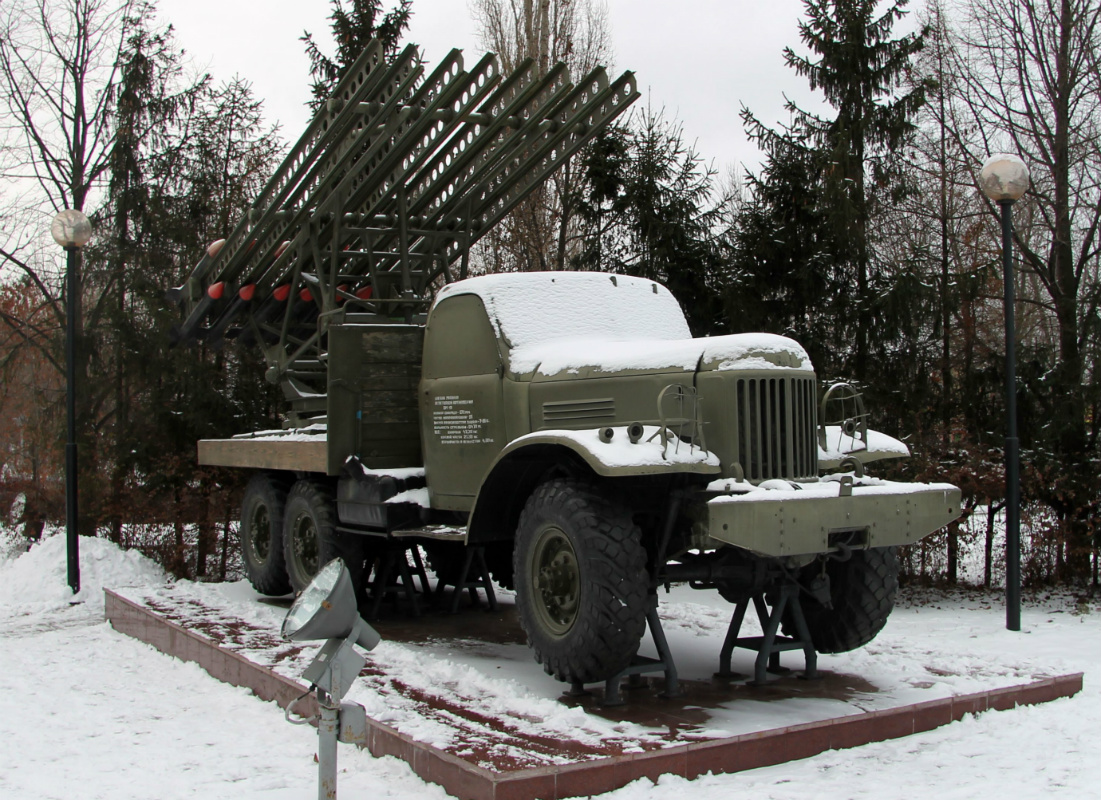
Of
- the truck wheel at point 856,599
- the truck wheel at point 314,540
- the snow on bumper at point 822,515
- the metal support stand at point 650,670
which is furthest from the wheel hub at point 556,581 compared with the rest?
the truck wheel at point 314,540

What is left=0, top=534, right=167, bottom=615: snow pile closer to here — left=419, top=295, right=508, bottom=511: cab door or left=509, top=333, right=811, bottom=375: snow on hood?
left=419, top=295, right=508, bottom=511: cab door

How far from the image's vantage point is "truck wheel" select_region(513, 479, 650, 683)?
480 centimetres

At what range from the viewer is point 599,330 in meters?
6.38

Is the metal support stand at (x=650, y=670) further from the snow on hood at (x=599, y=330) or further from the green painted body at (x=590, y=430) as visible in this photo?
the snow on hood at (x=599, y=330)

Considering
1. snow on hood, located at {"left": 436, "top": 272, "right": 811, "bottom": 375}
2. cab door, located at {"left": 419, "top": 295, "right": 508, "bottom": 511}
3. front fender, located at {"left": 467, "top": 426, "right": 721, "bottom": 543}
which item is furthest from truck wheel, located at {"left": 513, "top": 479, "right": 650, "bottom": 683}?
cab door, located at {"left": 419, "top": 295, "right": 508, "bottom": 511}

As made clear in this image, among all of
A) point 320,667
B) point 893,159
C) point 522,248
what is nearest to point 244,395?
point 522,248

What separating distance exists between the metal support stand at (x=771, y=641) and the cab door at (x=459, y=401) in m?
1.69

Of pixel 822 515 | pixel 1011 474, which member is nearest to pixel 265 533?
pixel 822 515

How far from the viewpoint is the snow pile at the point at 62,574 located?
979 centimetres

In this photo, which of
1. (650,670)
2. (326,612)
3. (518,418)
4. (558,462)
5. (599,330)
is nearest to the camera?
(326,612)

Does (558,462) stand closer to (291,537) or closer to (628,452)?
(628,452)

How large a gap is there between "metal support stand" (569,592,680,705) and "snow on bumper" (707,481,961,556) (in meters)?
0.71

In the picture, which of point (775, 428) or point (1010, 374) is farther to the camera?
point (1010, 374)

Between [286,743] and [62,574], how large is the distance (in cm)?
644
